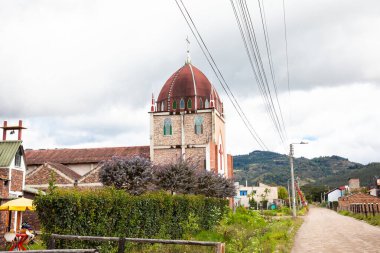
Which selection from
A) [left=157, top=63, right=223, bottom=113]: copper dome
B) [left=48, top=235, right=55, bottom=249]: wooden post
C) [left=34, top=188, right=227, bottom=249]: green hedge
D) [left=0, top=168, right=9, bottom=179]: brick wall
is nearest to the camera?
[left=48, top=235, right=55, bottom=249]: wooden post

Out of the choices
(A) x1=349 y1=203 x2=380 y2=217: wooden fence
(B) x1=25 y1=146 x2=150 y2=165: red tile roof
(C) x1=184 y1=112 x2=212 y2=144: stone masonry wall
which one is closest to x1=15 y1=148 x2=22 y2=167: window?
(B) x1=25 y1=146 x2=150 y2=165: red tile roof

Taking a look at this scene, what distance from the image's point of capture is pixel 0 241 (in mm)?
19109

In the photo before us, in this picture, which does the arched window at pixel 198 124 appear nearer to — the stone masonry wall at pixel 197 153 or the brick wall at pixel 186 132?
the brick wall at pixel 186 132

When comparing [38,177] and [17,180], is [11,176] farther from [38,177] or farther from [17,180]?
[38,177]

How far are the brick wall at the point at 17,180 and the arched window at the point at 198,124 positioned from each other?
23.8 m

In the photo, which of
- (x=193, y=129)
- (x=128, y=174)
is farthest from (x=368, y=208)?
(x=128, y=174)

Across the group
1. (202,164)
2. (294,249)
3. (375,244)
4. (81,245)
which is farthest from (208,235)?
(202,164)

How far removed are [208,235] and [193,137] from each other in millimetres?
26676

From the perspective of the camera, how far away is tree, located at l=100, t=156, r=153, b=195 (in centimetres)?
2533

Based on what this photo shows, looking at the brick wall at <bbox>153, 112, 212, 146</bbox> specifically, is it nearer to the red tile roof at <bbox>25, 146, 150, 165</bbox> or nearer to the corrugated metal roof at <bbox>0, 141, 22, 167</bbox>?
the red tile roof at <bbox>25, 146, 150, 165</bbox>

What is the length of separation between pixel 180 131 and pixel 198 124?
2128 millimetres

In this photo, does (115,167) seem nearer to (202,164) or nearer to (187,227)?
(187,227)

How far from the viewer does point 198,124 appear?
46.2 meters

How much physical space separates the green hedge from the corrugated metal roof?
416 inches
